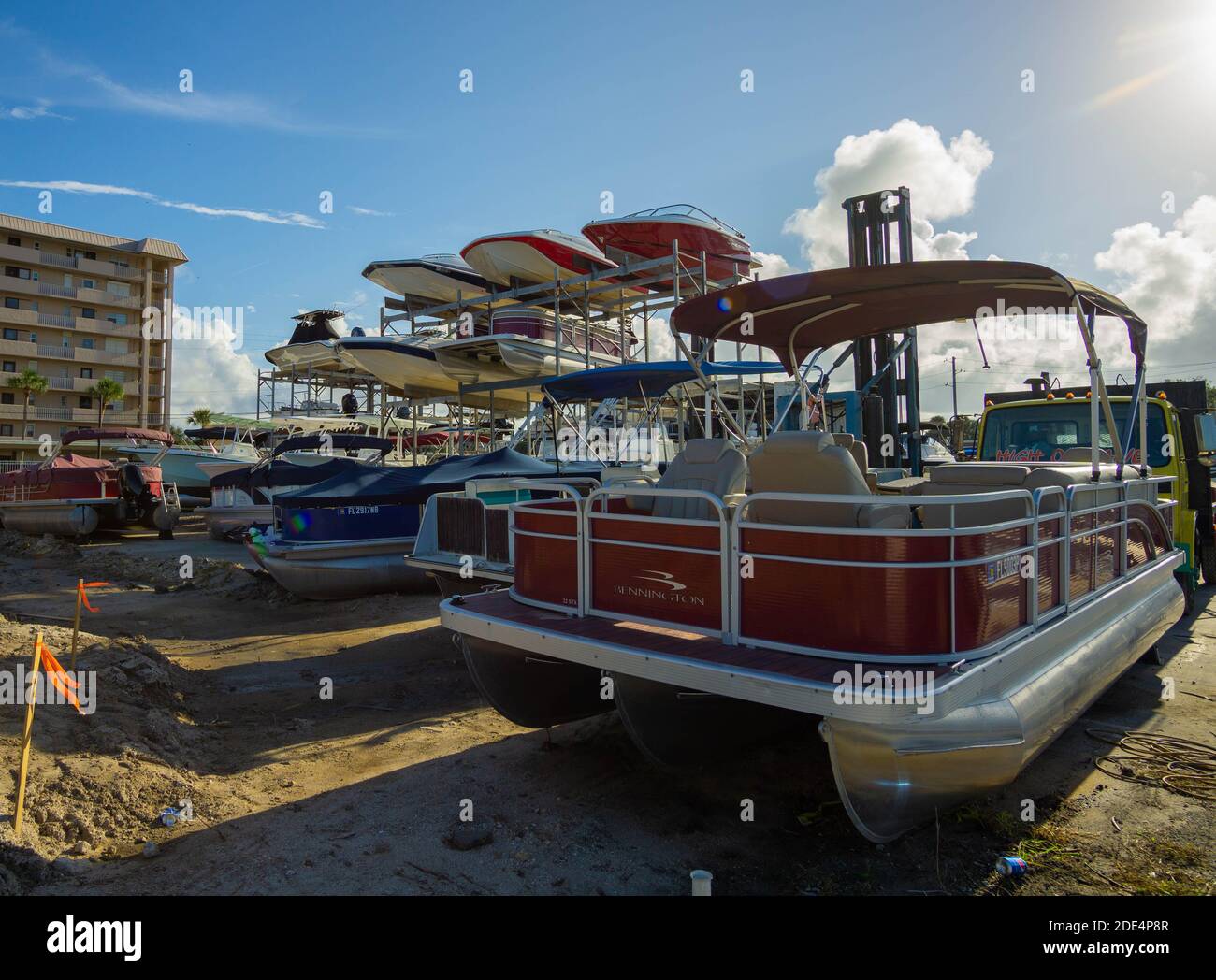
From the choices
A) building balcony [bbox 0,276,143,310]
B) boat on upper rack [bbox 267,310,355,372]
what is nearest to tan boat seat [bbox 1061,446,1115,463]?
boat on upper rack [bbox 267,310,355,372]

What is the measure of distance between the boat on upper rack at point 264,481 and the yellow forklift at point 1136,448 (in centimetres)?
1108

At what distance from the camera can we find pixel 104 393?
168 feet

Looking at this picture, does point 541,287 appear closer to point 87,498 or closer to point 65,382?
point 87,498

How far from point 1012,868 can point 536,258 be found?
21.0 meters

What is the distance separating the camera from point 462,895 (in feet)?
10.2

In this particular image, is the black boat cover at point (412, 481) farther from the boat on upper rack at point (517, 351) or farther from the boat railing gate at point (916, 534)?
the boat on upper rack at point (517, 351)

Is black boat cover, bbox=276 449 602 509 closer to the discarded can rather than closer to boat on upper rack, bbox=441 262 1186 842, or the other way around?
boat on upper rack, bbox=441 262 1186 842

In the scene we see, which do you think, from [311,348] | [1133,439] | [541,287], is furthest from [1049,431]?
[311,348]

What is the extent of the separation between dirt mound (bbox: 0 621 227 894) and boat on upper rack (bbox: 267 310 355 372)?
2986 cm

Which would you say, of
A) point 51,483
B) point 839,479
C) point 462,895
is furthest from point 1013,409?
point 51,483
